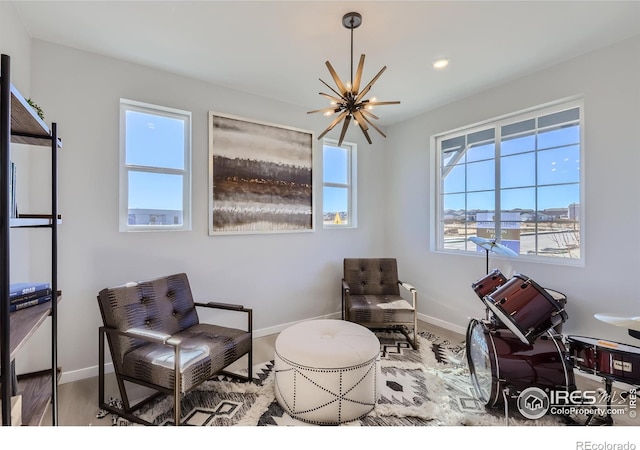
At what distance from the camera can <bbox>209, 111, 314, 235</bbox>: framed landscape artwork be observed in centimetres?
297

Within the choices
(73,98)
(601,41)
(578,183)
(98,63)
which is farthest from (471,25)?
(73,98)

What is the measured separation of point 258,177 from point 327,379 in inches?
87.3

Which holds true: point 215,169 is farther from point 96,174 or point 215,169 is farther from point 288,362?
point 288,362

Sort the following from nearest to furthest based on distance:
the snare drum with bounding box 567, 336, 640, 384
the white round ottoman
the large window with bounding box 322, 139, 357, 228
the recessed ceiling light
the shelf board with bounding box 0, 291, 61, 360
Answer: the shelf board with bounding box 0, 291, 61, 360
the snare drum with bounding box 567, 336, 640, 384
the white round ottoman
the recessed ceiling light
the large window with bounding box 322, 139, 357, 228

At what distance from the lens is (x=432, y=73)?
275cm

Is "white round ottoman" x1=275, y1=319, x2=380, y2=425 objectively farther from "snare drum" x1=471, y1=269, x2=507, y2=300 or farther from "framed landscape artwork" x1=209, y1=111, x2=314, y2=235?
"framed landscape artwork" x1=209, y1=111, x2=314, y2=235

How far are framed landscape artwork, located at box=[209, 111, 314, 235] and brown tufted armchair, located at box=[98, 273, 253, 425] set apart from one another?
0.89m

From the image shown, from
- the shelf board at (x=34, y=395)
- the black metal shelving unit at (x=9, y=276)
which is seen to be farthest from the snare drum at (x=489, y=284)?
the shelf board at (x=34, y=395)

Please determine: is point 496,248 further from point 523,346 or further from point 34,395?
point 34,395

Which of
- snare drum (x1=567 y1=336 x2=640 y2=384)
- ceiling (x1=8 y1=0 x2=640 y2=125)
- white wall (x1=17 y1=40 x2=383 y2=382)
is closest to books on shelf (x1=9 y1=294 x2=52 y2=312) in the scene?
white wall (x1=17 y1=40 x2=383 y2=382)

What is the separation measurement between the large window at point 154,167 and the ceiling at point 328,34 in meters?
0.47

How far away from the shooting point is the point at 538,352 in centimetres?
177

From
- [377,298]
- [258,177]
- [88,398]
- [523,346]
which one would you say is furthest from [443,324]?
[88,398]

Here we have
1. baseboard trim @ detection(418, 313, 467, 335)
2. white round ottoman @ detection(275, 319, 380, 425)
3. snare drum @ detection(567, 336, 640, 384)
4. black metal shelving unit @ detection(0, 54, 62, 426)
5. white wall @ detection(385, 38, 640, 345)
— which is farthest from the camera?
baseboard trim @ detection(418, 313, 467, 335)
